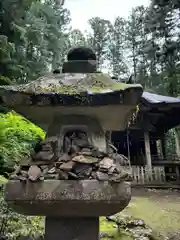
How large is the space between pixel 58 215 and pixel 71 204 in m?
0.26

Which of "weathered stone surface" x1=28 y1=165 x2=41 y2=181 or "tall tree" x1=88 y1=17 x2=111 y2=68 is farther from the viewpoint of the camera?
"tall tree" x1=88 y1=17 x2=111 y2=68

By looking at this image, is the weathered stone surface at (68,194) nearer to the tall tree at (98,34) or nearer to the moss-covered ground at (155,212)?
the moss-covered ground at (155,212)

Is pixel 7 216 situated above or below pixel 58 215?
above

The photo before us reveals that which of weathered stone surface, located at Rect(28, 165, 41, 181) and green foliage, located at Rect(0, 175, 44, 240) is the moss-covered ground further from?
weathered stone surface, located at Rect(28, 165, 41, 181)

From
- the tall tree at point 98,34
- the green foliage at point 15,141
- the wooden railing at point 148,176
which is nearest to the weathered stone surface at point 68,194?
the green foliage at point 15,141

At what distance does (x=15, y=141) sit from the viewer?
16.5ft

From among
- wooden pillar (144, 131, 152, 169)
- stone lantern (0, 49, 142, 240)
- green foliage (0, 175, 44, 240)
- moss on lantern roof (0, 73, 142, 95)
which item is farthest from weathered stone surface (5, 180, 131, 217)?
wooden pillar (144, 131, 152, 169)

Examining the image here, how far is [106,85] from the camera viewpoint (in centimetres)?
225

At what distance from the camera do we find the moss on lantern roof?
213cm

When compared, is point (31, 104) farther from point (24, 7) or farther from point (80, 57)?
point (24, 7)

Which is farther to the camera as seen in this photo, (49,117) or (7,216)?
(7,216)

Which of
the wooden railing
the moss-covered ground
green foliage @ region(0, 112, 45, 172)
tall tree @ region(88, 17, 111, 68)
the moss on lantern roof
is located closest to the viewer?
the moss on lantern roof

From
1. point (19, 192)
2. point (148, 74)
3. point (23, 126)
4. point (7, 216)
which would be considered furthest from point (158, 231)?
point (148, 74)

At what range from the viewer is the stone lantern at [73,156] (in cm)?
188
